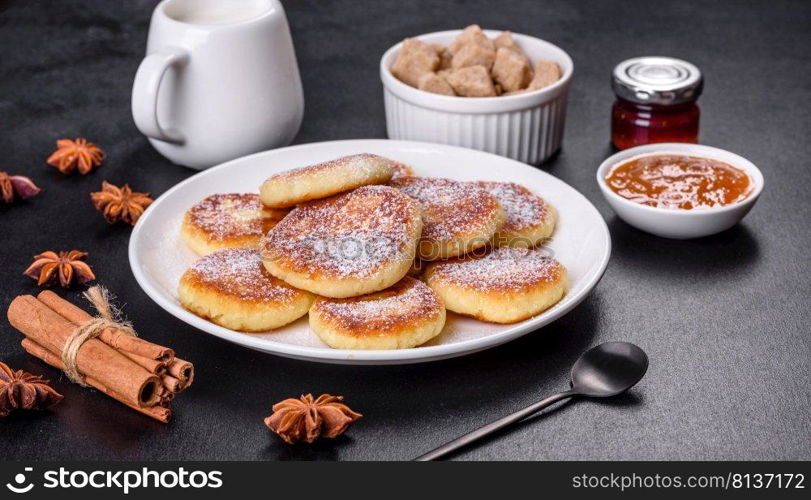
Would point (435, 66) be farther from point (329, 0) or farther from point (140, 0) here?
point (140, 0)

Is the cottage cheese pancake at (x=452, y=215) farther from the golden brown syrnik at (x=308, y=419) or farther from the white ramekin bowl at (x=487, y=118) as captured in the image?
the golden brown syrnik at (x=308, y=419)

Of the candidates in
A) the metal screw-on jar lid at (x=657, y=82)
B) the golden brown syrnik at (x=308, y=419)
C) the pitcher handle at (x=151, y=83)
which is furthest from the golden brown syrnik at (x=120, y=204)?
the metal screw-on jar lid at (x=657, y=82)

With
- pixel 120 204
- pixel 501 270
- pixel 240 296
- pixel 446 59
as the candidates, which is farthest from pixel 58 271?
pixel 446 59

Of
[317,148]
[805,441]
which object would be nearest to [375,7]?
[317,148]

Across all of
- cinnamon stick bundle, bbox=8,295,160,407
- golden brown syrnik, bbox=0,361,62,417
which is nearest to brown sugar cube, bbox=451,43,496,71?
cinnamon stick bundle, bbox=8,295,160,407

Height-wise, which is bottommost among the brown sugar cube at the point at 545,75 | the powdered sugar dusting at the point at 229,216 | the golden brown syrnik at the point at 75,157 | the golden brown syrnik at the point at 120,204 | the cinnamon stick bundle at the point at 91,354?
the golden brown syrnik at the point at 75,157

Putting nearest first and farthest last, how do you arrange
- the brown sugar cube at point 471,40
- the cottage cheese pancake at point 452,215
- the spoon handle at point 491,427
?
the spoon handle at point 491,427
the cottage cheese pancake at point 452,215
the brown sugar cube at point 471,40

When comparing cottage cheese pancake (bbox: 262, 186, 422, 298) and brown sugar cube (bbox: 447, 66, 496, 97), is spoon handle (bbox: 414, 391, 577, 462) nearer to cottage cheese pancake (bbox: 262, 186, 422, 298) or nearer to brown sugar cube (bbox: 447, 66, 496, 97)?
cottage cheese pancake (bbox: 262, 186, 422, 298)
